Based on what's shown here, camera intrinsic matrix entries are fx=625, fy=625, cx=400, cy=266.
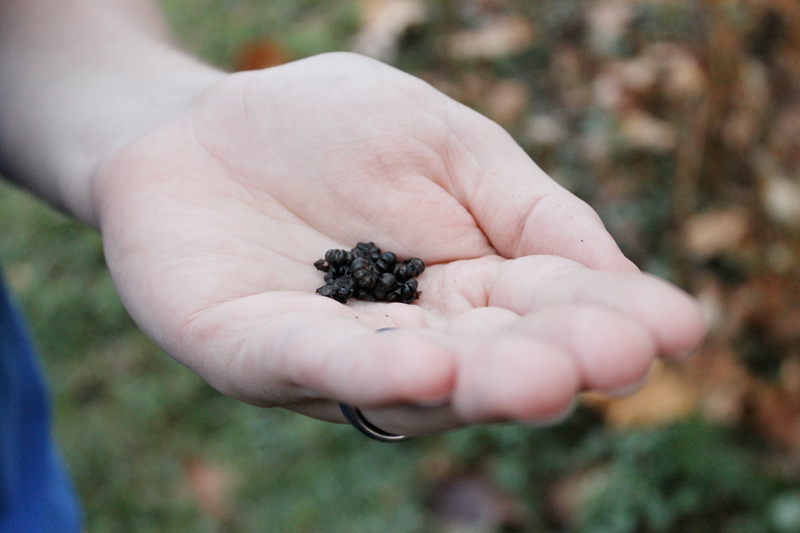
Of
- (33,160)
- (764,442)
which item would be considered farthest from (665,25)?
(33,160)

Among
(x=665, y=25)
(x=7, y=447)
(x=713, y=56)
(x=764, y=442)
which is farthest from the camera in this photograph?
(x=665, y=25)

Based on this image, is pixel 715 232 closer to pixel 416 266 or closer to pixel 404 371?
pixel 416 266

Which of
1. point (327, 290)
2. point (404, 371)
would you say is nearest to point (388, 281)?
point (327, 290)

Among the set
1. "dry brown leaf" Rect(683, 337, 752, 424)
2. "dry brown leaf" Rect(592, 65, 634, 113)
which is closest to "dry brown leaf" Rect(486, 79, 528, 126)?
"dry brown leaf" Rect(592, 65, 634, 113)

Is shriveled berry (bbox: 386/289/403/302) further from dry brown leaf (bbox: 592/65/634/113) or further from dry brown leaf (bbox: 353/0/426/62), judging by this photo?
dry brown leaf (bbox: 353/0/426/62)

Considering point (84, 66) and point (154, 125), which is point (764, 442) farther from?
point (84, 66)

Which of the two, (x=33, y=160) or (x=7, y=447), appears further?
(x=33, y=160)
